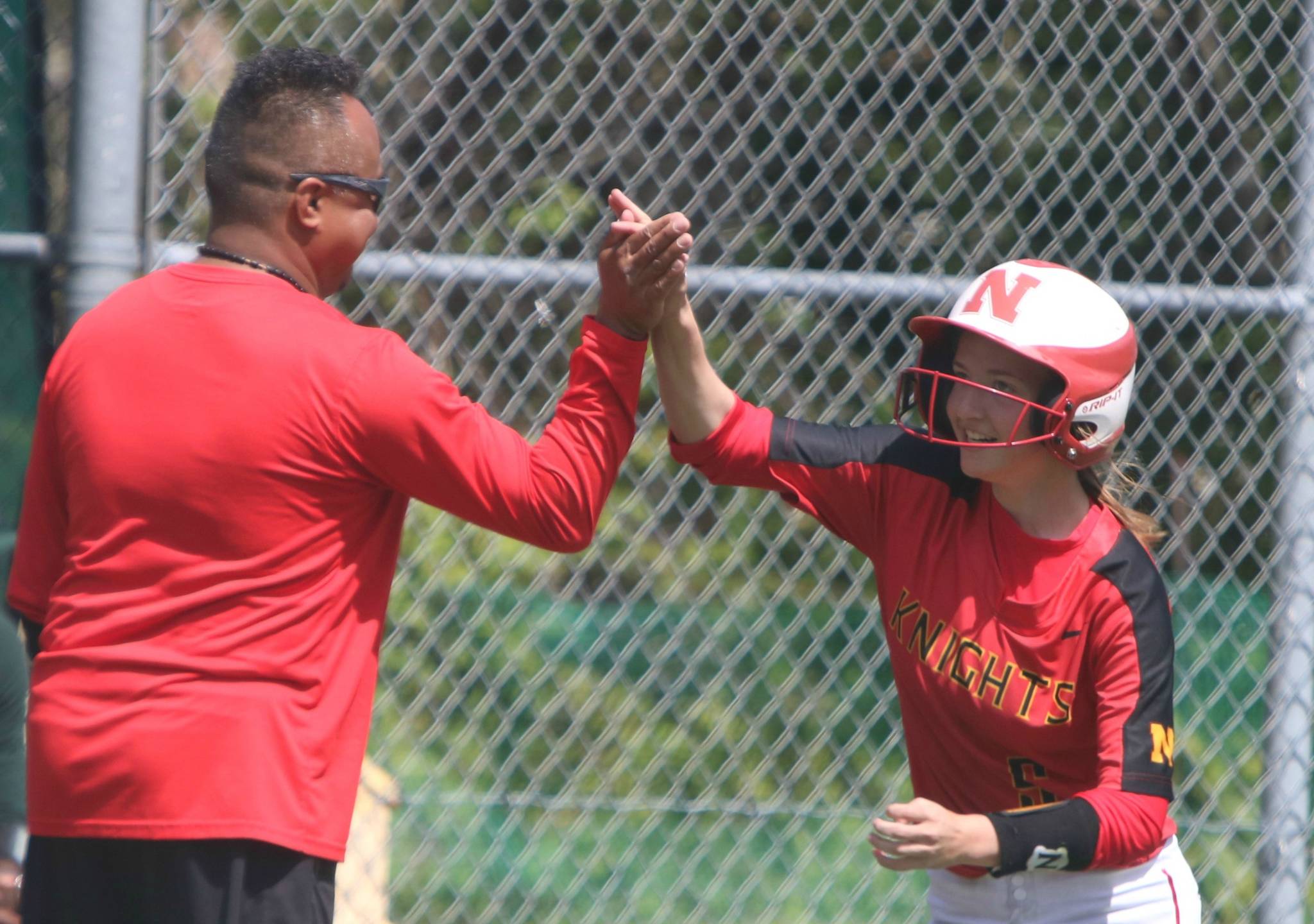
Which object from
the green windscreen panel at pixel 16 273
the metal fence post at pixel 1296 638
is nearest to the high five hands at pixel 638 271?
the green windscreen panel at pixel 16 273

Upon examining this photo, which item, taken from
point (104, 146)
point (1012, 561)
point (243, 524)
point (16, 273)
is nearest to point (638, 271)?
point (243, 524)

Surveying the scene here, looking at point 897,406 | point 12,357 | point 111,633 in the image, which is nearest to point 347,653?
point 111,633

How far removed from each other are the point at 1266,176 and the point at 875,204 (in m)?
1.48

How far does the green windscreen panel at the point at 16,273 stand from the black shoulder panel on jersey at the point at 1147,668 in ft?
7.04

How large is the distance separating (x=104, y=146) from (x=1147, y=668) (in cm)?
215

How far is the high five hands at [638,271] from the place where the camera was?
2.27m

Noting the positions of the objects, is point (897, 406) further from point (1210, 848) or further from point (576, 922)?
point (1210, 848)

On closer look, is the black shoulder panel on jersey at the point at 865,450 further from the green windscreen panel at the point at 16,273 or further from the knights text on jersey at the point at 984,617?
the green windscreen panel at the point at 16,273

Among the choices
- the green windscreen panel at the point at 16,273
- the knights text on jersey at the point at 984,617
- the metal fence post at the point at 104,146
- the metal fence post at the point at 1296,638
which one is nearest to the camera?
the knights text on jersey at the point at 984,617

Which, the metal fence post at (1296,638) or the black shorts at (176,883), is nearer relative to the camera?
the black shorts at (176,883)

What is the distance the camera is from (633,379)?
229cm

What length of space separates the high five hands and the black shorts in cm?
93

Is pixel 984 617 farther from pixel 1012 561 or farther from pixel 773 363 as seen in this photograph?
pixel 773 363

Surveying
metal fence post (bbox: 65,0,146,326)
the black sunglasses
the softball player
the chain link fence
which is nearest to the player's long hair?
the softball player
